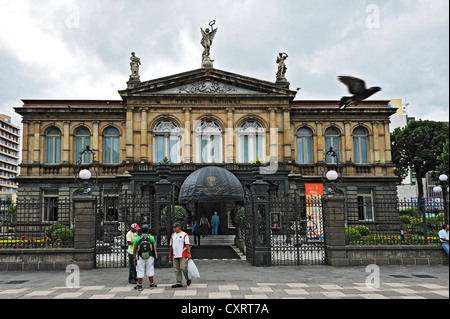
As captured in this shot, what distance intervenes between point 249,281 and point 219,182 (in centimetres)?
881

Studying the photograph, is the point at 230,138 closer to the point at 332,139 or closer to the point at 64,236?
the point at 332,139

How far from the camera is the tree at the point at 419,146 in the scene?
138 ft

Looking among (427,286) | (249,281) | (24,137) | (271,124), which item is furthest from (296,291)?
(24,137)

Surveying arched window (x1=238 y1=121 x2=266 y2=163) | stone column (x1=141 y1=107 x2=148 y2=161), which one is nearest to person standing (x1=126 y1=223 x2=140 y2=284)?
stone column (x1=141 y1=107 x2=148 y2=161)

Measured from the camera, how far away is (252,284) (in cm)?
1205

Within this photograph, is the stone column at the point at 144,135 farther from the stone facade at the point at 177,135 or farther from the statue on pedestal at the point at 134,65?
the statue on pedestal at the point at 134,65

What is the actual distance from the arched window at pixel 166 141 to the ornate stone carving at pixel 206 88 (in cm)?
301

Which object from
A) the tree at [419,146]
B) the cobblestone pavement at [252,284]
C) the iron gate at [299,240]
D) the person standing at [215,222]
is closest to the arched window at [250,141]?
the person standing at [215,222]

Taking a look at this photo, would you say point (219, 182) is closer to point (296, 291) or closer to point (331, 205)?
point (331, 205)

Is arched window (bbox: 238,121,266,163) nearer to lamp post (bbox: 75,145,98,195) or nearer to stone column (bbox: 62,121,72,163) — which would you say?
lamp post (bbox: 75,145,98,195)

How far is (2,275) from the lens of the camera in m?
14.2

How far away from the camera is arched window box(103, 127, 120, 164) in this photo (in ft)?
105

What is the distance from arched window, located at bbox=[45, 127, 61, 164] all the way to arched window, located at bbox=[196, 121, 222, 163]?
11.7m

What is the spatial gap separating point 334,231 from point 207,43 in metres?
21.6
